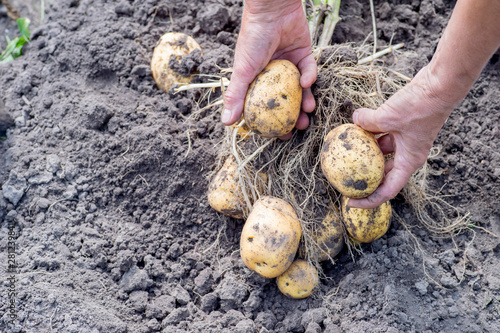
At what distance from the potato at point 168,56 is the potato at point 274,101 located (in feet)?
2.75

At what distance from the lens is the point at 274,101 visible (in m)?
2.05

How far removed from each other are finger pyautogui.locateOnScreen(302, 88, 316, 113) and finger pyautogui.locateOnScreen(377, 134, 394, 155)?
0.41 metres

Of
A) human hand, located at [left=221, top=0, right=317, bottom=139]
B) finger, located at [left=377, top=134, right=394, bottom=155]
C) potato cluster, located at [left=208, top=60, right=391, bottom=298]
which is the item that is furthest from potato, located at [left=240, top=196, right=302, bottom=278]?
finger, located at [left=377, top=134, right=394, bottom=155]

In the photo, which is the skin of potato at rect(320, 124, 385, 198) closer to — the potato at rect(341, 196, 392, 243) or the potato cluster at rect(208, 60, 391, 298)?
the potato cluster at rect(208, 60, 391, 298)

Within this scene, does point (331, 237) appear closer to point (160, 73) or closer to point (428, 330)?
point (428, 330)

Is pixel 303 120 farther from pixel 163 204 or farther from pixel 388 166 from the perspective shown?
pixel 163 204

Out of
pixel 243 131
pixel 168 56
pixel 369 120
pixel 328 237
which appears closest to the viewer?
pixel 369 120

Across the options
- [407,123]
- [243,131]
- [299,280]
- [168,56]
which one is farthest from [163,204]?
[407,123]

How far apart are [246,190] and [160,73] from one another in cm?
106

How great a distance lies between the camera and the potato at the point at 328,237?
227 centimetres

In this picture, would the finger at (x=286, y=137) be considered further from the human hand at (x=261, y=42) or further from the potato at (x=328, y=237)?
the potato at (x=328, y=237)

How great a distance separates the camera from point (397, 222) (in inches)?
95.0

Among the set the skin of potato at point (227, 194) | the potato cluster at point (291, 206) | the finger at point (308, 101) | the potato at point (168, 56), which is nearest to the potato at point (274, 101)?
the potato cluster at point (291, 206)

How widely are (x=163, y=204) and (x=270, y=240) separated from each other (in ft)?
2.44
